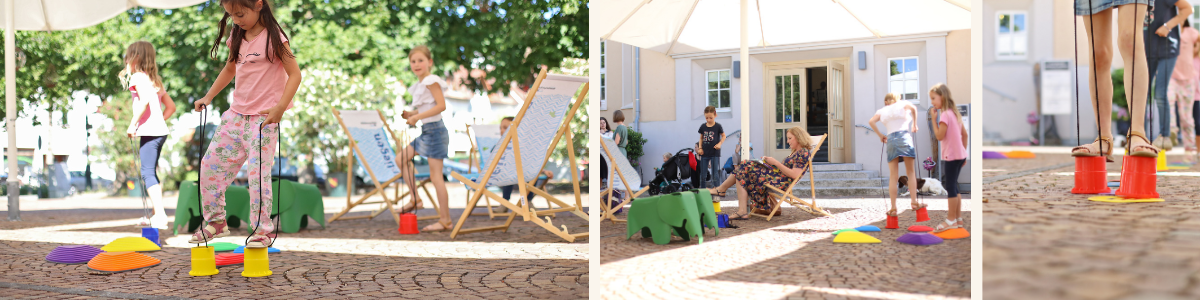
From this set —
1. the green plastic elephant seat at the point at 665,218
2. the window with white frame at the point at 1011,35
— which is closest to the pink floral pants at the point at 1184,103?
the window with white frame at the point at 1011,35

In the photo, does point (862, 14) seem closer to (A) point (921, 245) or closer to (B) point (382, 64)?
(A) point (921, 245)

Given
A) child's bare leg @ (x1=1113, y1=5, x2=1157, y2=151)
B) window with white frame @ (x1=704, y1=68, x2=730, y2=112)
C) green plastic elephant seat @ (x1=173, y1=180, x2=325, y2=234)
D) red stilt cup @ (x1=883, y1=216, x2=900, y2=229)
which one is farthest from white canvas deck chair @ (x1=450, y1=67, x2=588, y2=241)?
child's bare leg @ (x1=1113, y1=5, x2=1157, y2=151)

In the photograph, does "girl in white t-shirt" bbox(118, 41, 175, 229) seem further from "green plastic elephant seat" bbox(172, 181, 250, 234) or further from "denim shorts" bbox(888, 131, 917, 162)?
"denim shorts" bbox(888, 131, 917, 162)

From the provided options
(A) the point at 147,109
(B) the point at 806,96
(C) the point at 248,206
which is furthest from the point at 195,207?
(B) the point at 806,96

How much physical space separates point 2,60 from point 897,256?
29.5ft

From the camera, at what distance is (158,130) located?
417 centimetres

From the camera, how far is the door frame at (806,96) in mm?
2154

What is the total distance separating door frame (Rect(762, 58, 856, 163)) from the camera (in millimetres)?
2154

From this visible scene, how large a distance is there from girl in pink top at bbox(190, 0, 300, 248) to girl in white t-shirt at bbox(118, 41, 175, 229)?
4.70 ft

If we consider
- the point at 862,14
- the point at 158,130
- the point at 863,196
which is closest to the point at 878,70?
the point at 862,14

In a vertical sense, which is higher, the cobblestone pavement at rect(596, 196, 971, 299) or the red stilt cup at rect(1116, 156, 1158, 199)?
the red stilt cup at rect(1116, 156, 1158, 199)

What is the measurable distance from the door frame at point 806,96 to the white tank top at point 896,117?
0.10 metres

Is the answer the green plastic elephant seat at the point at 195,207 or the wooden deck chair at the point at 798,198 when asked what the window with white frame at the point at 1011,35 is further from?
the green plastic elephant seat at the point at 195,207

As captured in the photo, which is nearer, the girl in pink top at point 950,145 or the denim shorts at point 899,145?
the girl in pink top at point 950,145
